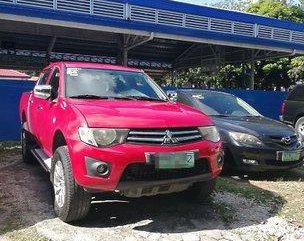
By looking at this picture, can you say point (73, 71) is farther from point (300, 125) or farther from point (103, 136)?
point (300, 125)

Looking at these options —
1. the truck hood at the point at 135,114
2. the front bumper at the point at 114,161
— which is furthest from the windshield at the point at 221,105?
the front bumper at the point at 114,161

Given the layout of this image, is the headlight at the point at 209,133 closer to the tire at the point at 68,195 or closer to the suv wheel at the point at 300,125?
the tire at the point at 68,195

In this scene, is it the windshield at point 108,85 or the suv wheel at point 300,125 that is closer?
the windshield at point 108,85

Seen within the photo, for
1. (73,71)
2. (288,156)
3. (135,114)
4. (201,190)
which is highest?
(73,71)

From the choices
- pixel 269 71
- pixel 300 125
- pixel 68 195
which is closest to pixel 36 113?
pixel 68 195

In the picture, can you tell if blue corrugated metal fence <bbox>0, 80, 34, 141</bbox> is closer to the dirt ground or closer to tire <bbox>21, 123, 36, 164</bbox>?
tire <bbox>21, 123, 36, 164</bbox>

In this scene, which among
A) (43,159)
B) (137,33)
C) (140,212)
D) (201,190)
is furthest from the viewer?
(137,33)

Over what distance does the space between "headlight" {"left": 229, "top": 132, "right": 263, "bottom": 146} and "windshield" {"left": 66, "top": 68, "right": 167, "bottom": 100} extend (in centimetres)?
176

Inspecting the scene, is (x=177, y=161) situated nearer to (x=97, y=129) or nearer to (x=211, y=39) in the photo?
(x=97, y=129)

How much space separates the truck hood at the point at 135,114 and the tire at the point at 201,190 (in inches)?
33.8

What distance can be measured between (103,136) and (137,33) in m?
12.1

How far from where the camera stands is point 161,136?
4.62 m

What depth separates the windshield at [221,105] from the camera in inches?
330

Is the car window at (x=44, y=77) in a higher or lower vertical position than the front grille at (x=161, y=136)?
higher
